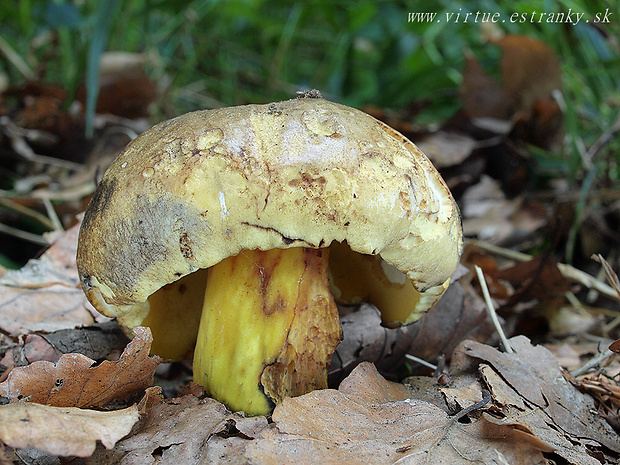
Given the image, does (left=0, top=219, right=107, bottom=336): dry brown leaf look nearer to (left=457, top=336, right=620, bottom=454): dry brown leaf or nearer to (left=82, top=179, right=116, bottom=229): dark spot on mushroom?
(left=82, top=179, right=116, bottom=229): dark spot on mushroom

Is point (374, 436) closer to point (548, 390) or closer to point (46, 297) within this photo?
→ point (548, 390)

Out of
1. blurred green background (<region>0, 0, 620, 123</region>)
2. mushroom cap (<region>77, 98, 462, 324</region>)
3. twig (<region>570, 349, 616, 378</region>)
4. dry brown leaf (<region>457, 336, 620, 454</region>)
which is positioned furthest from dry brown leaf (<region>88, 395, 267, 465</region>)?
blurred green background (<region>0, 0, 620, 123</region>)

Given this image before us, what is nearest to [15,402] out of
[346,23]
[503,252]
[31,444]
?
[31,444]

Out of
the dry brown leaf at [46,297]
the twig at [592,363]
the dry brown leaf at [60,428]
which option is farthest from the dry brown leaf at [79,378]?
the twig at [592,363]

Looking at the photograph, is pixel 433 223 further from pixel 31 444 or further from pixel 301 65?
pixel 301 65

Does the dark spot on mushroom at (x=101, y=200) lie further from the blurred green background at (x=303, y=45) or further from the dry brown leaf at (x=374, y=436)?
the blurred green background at (x=303, y=45)

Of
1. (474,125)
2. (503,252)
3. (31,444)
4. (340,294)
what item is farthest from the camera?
(474,125)

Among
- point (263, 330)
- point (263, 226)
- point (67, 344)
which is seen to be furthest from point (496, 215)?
point (67, 344)
